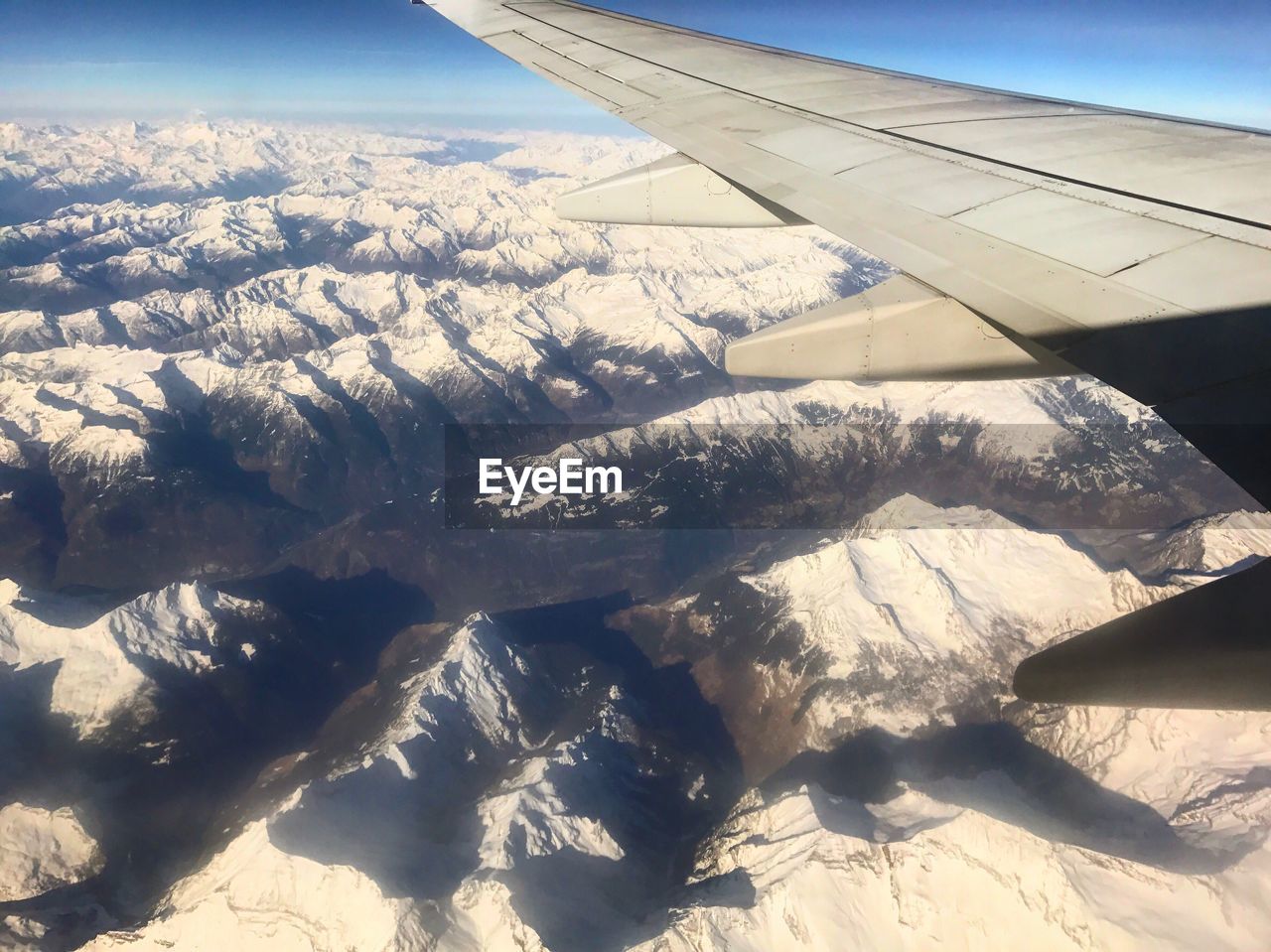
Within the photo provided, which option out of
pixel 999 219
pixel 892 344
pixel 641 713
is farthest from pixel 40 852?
pixel 999 219

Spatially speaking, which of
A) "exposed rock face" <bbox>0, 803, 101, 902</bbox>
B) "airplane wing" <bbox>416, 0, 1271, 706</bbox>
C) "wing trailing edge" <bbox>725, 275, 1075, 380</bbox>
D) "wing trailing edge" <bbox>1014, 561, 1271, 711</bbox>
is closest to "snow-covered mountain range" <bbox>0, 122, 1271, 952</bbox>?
"exposed rock face" <bbox>0, 803, 101, 902</bbox>

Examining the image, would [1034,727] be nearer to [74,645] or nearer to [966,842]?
[966,842]

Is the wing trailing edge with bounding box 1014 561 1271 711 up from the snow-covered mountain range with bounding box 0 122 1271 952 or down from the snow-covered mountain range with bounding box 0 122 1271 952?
up

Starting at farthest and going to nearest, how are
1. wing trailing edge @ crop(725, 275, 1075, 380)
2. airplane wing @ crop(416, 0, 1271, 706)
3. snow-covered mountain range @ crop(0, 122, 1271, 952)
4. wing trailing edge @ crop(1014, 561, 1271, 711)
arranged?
snow-covered mountain range @ crop(0, 122, 1271, 952) < wing trailing edge @ crop(725, 275, 1075, 380) < airplane wing @ crop(416, 0, 1271, 706) < wing trailing edge @ crop(1014, 561, 1271, 711)

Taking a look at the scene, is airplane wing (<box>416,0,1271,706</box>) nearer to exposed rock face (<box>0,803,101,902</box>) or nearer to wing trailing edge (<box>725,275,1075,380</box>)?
wing trailing edge (<box>725,275,1075,380</box>)

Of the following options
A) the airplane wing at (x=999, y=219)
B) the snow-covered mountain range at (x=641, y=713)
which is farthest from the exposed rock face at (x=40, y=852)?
the airplane wing at (x=999, y=219)
